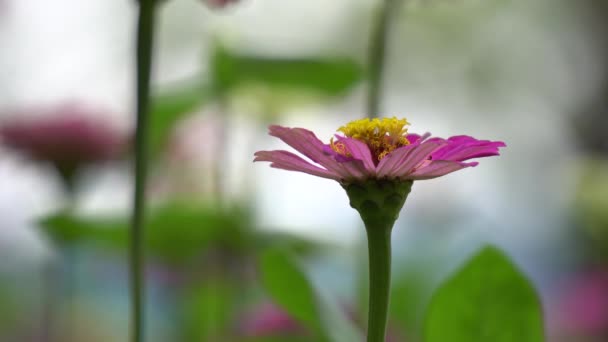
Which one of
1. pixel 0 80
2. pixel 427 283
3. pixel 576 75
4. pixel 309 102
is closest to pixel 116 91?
pixel 0 80

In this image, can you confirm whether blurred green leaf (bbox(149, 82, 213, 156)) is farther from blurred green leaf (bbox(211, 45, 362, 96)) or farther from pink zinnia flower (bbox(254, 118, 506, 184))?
pink zinnia flower (bbox(254, 118, 506, 184))

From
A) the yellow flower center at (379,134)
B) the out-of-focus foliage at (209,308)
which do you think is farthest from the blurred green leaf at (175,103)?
the yellow flower center at (379,134)

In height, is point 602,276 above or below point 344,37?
below

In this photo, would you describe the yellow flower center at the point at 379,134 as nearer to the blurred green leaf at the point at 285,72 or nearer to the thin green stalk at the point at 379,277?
the thin green stalk at the point at 379,277

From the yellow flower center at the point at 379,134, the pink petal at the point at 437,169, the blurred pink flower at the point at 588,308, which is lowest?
the blurred pink flower at the point at 588,308

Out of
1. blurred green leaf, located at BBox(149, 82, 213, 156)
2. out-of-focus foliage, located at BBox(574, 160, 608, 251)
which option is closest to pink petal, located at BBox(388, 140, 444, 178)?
blurred green leaf, located at BBox(149, 82, 213, 156)

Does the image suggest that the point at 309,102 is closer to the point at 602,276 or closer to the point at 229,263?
the point at 229,263

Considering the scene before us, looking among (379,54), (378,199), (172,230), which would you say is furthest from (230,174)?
(378,199)
